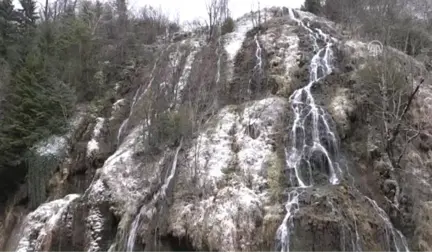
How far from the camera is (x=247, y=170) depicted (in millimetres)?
16359

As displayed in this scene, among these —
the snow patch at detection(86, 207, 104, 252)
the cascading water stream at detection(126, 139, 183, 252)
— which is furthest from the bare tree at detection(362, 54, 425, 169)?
the snow patch at detection(86, 207, 104, 252)

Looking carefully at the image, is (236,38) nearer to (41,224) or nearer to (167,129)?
(167,129)

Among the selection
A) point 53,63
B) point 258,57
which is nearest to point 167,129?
point 258,57

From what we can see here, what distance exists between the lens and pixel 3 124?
2236 cm

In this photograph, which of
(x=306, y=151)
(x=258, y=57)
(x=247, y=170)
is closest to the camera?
(x=247, y=170)

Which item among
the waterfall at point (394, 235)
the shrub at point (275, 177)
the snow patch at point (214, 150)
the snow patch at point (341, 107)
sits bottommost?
the waterfall at point (394, 235)

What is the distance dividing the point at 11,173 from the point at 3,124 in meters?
2.60

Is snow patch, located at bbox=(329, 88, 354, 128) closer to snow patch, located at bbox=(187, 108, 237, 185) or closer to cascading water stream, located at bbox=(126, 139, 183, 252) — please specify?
snow patch, located at bbox=(187, 108, 237, 185)

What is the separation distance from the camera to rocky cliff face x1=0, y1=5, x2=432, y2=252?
44.8 feet

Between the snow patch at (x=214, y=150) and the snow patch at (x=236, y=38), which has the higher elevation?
the snow patch at (x=236, y=38)

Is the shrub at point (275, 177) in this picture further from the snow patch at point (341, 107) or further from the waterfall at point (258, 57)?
the waterfall at point (258, 57)

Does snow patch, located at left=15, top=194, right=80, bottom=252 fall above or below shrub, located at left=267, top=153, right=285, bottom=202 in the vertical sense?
below

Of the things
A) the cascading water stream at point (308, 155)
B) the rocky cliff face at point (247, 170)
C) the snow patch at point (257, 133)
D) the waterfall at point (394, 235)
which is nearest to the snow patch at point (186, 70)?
the rocky cliff face at point (247, 170)

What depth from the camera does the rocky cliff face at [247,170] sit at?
1364 cm
